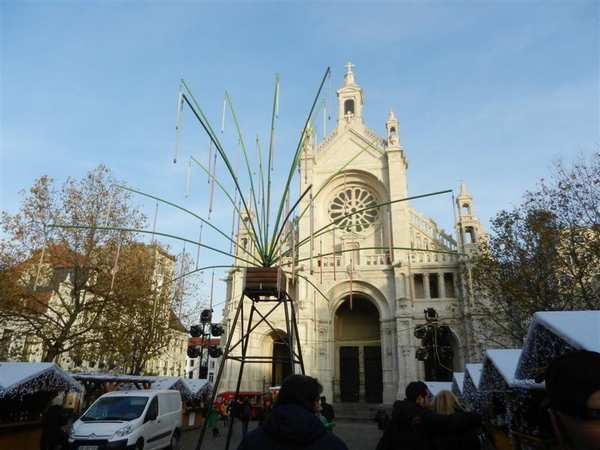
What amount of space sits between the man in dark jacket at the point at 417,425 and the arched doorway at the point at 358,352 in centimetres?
2505

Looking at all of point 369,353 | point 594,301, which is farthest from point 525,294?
point 369,353

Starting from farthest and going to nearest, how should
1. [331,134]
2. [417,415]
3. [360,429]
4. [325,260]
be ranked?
[331,134], [325,260], [360,429], [417,415]

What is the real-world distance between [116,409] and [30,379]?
2401mm

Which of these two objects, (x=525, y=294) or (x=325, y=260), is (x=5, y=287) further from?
(x=525, y=294)

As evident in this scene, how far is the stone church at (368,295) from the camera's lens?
1104 inches

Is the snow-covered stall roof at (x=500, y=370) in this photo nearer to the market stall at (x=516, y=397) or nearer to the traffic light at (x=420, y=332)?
the market stall at (x=516, y=397)

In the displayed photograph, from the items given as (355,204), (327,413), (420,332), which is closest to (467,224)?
(355,204)

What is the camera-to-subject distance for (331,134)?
37094 millimetres

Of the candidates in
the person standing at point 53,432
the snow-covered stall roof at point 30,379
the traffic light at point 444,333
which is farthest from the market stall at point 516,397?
the snow-covered stall roof at point 30,379

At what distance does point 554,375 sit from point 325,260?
30.5 metres

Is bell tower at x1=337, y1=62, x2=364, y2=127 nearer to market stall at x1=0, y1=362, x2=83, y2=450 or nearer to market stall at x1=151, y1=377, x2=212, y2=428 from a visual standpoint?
market stall at x1=151, y1=377, x2=212, y2=428

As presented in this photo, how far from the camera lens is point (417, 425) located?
4.32 metres

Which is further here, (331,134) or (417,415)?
(331,134)

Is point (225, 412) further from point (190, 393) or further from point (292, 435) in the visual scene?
point (292, 435)
